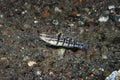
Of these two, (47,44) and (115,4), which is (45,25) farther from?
(115,4)

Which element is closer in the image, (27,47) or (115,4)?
(27,47)

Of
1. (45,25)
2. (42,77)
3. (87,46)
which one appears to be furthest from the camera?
(45,25)

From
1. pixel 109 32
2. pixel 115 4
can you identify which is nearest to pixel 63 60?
pixel 109 32

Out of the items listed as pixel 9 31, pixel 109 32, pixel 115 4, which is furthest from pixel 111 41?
pixel 9 31

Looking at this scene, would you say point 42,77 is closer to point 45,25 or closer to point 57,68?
point 57,68

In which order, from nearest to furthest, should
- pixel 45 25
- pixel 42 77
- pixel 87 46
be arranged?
1. pixel 42 77
2. pixel 87 46
3. pixel 45 25

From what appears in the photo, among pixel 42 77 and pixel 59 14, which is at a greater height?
pixel 59 14
